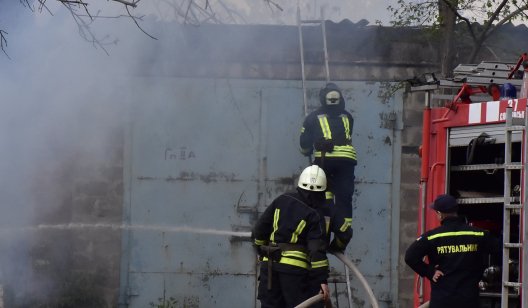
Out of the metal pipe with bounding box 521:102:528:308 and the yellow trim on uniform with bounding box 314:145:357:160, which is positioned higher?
the yellow trim on uniform with bounding box 314:145:357:160

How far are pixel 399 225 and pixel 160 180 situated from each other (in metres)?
2.58

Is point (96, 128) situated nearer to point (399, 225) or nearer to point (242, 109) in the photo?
point (242, 109)

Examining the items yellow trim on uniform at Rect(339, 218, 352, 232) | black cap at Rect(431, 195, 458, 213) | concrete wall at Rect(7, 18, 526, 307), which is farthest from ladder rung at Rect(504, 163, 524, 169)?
concrete wall at Rect(7, 18, 526, 307)

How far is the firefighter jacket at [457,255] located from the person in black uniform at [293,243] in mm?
930

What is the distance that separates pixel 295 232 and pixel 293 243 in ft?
0.33

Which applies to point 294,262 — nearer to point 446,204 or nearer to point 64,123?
point 446,204

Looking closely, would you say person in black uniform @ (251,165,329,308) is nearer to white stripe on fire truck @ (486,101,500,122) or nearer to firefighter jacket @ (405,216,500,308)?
firefighter jacket @ (405,216,500,308)

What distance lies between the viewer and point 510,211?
7.50m

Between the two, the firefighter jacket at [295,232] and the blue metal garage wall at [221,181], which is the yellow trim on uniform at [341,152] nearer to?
the firefighter jacket at [295,232]

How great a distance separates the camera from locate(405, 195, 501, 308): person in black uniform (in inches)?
309

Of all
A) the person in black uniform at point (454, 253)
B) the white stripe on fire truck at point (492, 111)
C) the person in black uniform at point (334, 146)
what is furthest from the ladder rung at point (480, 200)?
the person in black uniform at point (334, 146)

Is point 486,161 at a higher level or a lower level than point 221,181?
higher

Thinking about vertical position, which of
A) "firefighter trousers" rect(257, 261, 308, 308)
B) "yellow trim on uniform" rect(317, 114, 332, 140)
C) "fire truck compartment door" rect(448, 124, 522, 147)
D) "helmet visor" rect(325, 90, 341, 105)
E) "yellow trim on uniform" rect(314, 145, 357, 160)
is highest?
"helmet visor" rect(325, 90, 341, 105)

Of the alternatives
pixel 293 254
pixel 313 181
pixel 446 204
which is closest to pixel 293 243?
pixel 293 254
